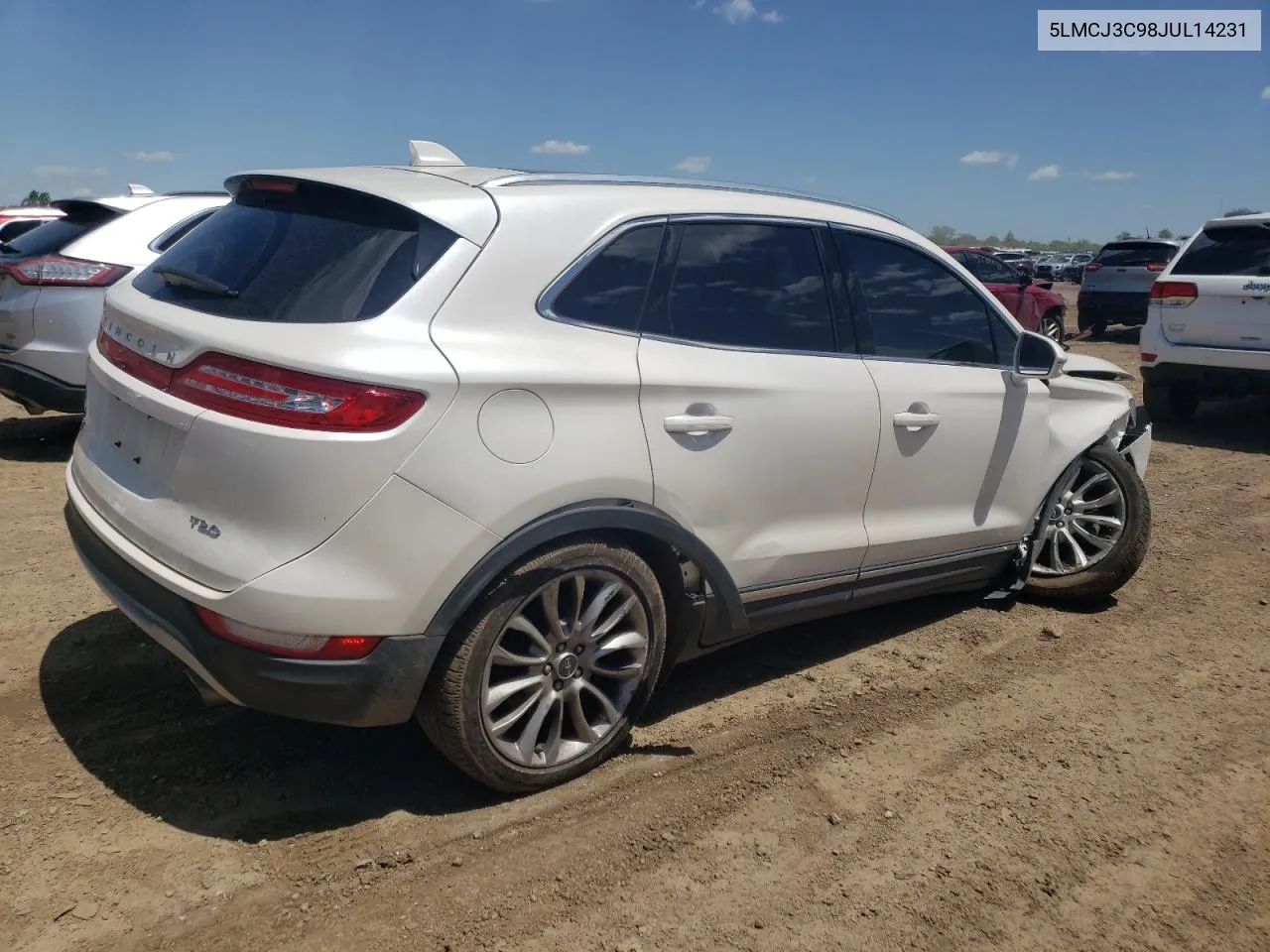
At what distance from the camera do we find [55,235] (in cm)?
677

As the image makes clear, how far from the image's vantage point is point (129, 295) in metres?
3.16

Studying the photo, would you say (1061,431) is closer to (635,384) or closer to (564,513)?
(635,384)

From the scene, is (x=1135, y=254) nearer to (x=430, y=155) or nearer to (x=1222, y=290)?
(x=1222, y=290)

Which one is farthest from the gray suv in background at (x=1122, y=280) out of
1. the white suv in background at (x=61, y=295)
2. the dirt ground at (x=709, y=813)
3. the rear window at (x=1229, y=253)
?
the white suv in background at (x=61, y=295)

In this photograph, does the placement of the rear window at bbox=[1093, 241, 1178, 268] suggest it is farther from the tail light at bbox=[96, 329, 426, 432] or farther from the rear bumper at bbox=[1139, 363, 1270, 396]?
the tail light at bbox=[96, 329, 426, 432]

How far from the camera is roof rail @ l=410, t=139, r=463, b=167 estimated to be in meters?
3.39

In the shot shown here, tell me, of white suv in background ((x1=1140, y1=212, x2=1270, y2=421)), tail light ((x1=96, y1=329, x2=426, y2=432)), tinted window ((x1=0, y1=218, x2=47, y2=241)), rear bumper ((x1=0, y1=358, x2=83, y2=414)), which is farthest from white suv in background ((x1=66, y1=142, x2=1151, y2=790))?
tinted window ((x1=0, y1=218, x2=47, y2=241))

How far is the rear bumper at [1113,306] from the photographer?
658 inches

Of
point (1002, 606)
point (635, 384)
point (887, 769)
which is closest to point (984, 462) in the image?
point (1002, 606)

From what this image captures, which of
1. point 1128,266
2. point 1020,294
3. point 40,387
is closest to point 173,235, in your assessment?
point 40,387

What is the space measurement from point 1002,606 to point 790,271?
2135 millimetres

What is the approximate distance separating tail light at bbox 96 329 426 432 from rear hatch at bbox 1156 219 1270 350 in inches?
309

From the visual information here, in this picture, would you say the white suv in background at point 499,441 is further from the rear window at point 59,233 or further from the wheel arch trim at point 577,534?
the rear window at point 59,233

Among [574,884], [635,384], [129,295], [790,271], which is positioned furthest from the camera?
[790,271]
